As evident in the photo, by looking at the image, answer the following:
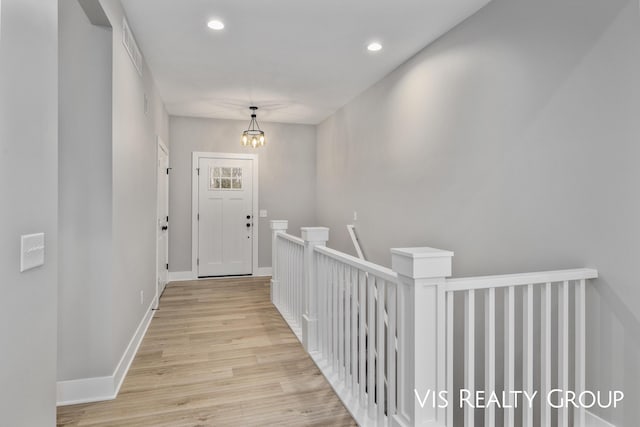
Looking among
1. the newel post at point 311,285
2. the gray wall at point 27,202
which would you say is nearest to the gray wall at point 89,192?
the gray wall at point 27,202

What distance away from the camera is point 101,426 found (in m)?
1.99

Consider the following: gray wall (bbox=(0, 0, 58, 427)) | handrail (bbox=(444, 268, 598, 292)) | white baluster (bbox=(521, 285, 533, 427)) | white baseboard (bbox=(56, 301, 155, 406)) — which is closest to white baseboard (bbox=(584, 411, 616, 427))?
white baluster (bbox=(521, 285, 533, 427))

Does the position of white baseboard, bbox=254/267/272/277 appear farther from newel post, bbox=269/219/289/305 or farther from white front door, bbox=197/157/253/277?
newel post, bbox=269/219/289/305

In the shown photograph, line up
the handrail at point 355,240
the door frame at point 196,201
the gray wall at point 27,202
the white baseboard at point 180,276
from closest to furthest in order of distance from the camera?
1. the gray wall at point 27,202
2. the handrail at point 355,240
3. the white baseboard at point 180,276
4. the door frame at point 196,201

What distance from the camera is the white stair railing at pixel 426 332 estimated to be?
4.76 ft

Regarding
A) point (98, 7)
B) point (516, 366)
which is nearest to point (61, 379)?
point (98, 7)

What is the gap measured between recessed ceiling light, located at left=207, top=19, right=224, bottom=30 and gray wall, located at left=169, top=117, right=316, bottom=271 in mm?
3103

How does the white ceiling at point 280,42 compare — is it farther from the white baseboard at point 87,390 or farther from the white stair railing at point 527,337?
the white baseboard at point 87,390

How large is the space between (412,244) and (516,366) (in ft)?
4.71

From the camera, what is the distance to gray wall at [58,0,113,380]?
217cm

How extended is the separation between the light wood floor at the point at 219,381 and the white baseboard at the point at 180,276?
1.86 m

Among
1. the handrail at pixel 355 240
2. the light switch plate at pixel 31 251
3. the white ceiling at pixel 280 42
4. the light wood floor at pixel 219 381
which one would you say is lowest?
the light wood floor at pixel 219 381

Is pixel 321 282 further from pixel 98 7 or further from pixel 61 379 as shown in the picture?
pixel 98 7

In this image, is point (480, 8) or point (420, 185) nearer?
point (480, 8)
